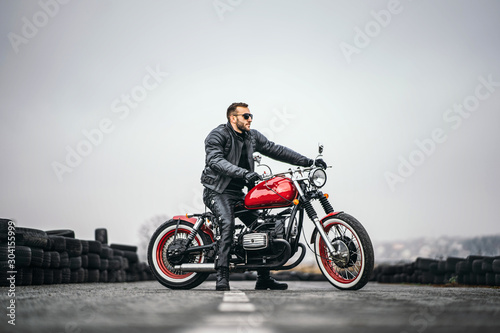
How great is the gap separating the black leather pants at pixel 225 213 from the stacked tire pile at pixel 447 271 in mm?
5508

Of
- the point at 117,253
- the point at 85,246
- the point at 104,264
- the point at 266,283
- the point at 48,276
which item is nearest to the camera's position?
the point at 266,283

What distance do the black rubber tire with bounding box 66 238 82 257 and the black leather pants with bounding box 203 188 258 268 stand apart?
178 inches

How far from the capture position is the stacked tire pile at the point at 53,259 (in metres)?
7.90

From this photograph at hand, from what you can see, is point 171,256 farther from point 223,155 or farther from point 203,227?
point 223,155

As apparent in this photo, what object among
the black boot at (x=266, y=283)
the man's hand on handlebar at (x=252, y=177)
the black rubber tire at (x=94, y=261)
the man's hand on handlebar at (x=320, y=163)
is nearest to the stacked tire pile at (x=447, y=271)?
the black boot at (x=266, y=283)

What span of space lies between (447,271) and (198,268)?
26.7ft

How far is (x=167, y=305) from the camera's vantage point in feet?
12.5

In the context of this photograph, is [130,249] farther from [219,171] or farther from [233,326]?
[233,326]

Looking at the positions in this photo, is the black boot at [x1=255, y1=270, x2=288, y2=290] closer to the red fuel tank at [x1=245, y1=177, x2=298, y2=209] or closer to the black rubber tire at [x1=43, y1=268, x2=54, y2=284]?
the red fuel tank at [x1=245, y1=177, x2=298, y2=209]

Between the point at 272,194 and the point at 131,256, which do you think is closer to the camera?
the point at 272,194

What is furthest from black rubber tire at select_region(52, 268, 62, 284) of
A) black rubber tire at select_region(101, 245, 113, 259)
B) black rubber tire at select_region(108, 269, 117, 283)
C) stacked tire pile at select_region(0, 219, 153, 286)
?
black rubber tire at select_region(108, 269, 117, 283)

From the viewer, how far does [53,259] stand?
→ 9414 millimetres

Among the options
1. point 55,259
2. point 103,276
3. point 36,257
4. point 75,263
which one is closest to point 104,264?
point 103,276

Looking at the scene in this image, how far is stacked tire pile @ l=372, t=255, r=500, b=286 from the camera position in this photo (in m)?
10.5
